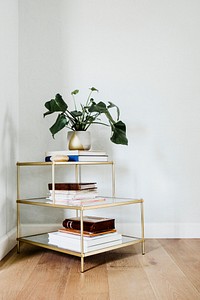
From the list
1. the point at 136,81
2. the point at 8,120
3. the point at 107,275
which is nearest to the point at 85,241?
the point at 107,275

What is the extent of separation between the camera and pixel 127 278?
1.54 metres

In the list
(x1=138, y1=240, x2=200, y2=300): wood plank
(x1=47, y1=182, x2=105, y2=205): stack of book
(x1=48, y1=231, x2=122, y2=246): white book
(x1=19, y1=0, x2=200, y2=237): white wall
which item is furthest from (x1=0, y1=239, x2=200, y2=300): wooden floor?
(x1=19, y1=0, x2=200, y2=237): white wall

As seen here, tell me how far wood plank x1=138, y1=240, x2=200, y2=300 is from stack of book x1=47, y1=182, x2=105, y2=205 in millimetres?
401

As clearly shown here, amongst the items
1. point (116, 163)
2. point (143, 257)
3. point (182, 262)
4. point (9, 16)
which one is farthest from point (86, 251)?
point (9, 16)

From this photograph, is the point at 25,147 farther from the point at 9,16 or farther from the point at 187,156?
the point at 187,156

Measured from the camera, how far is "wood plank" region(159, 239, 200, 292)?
1571 millimetres

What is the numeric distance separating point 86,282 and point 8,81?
1191 mm

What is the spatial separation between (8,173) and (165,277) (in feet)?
3.31

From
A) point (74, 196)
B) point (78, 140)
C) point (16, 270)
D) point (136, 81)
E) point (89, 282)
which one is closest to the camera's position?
point (89, 282)

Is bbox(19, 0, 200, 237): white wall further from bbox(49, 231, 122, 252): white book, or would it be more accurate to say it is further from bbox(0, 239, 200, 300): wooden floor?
bbox(49, 231, 122, 252): white book

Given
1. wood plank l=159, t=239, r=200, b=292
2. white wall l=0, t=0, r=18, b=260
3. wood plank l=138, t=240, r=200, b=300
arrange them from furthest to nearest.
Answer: white wall l=0, t=0, r=18, b=260
wood plank l=159, t=239, r=200, b=292
wood plank l=138, t=240, r=200, b=300

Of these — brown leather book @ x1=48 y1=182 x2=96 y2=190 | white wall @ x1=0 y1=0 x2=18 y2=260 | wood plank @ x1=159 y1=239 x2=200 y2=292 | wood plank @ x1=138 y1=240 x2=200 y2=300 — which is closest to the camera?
wood plank @ x1=138 y1=240 x2=200 y2=300

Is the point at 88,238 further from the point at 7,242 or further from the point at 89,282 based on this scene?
the point at 7,242

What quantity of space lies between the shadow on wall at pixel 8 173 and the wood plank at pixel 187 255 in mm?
886
